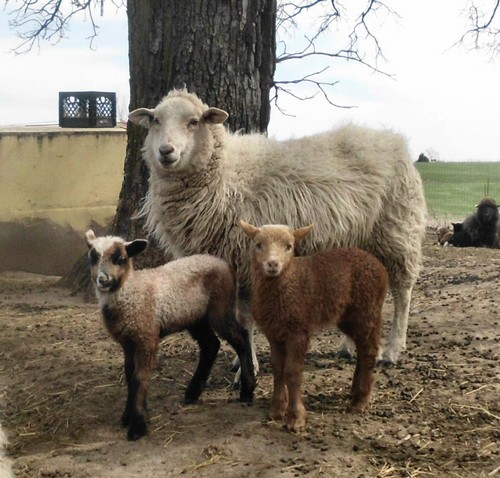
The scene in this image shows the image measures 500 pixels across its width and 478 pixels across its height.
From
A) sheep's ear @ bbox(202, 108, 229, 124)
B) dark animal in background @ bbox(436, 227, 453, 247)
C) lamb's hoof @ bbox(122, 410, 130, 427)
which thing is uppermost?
sheep's ear @ bbox(202, 108, 229, 124)

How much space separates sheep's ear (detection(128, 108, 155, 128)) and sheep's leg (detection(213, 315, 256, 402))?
5.03ft

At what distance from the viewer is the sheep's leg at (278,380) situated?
4.57 meters

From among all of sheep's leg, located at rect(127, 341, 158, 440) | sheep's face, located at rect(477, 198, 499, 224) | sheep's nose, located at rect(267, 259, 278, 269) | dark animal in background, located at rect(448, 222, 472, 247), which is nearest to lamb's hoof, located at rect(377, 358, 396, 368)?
sheep's nose, located at rect(267, 259, 278, 269)

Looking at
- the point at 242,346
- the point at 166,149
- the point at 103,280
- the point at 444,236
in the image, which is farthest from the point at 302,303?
the point at 444,236

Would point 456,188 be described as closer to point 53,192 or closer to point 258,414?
point 53,192

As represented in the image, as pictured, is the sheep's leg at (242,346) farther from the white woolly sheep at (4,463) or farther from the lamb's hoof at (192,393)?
the white woolly sheep at (4,463)

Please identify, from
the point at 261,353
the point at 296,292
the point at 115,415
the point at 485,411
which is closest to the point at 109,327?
the point at 115,415

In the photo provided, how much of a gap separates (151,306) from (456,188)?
22.9 metres

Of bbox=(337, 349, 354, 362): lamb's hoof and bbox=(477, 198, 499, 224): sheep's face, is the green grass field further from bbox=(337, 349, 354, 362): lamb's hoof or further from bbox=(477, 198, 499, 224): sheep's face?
bbox=(337, 349, 354, 362): lamb's hoof

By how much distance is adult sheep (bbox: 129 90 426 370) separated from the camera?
5355mm

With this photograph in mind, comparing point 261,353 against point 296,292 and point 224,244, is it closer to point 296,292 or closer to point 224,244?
point 224,244

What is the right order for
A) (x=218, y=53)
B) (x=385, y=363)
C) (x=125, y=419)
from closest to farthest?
(x=125, y=419), (x=385, y=363), (x=218, y=53)

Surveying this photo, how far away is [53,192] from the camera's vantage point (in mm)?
11648

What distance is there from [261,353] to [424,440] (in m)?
1.85
